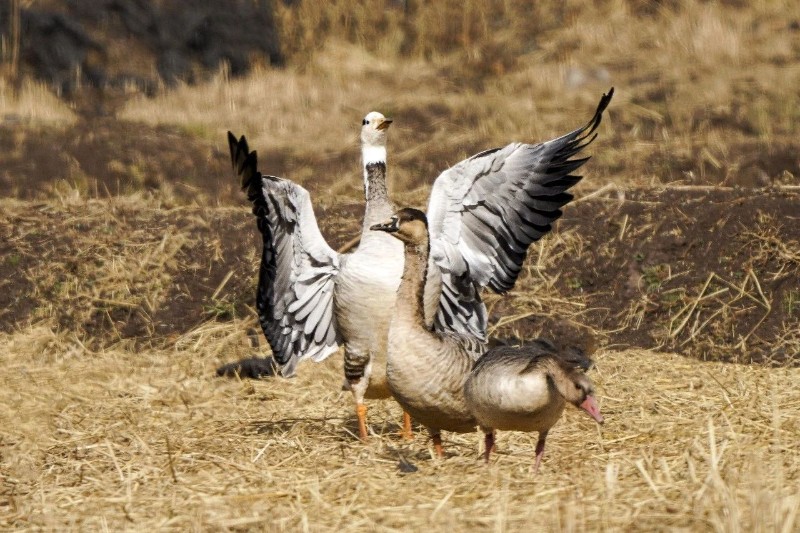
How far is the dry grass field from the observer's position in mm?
4789

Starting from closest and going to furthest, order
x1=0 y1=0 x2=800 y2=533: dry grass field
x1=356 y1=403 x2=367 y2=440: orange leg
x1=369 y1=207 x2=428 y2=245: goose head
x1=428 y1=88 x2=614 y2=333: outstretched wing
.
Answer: x1=0 y1=0 x2=800 y2=533: dry grass field < x1=369 y1=207 x2=428 y2=245: goose head < x1=356 y1=403 x2=367 y2=440: orange leg < x1=428 y1=88 x2=614 y2=333: outstretched wing

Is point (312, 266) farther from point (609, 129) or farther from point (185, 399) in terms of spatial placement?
point (609, 129)

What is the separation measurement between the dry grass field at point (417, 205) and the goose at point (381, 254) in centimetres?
47

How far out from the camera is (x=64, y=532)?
4.49 meters

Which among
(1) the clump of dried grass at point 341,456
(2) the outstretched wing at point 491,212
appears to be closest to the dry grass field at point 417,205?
(1) the clump of dried grass at point 341,456

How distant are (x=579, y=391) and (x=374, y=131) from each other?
296cm

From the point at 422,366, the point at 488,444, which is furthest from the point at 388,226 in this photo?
the point at 488,444

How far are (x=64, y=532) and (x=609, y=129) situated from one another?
9.25 meters

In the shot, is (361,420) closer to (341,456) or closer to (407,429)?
(407,429)

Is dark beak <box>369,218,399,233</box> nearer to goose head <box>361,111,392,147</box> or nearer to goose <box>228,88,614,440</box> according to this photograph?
goose <box>228,88,614,440</box>

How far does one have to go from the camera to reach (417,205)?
9.91 m

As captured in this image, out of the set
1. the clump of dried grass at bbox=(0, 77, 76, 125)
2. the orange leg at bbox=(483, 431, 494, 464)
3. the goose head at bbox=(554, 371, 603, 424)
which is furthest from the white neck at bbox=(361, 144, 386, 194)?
the clump of dried grass at bbox=(0, 77, 76, 125)

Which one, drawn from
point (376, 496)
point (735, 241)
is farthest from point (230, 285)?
point (376, 496)

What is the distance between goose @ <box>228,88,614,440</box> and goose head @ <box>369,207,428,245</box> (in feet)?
2.60
